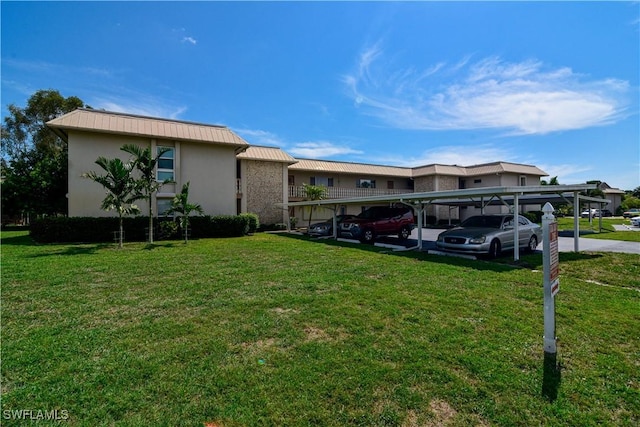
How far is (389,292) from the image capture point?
5.83m

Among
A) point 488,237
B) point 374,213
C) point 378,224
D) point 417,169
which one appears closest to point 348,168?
point 417,169

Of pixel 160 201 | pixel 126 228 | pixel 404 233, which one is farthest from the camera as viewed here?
pixel 160 201

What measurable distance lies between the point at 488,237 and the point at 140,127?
1703 cm

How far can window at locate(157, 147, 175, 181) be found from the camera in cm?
1672

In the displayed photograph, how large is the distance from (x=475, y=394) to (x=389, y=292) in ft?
9.99

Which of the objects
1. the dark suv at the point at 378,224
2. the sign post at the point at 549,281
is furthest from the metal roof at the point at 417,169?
the sign post at the point at 549,281

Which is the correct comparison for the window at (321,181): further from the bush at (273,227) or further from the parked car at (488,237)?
the parked car at (488,237)

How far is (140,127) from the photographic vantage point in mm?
16250

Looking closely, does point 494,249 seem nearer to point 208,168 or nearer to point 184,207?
point 184,207

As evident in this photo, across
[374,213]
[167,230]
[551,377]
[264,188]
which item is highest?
[264,188]

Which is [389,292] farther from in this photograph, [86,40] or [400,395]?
[86,40]

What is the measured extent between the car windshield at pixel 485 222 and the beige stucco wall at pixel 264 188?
13587mm

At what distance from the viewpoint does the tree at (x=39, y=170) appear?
17219 mm

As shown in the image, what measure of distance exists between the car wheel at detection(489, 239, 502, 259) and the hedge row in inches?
481
